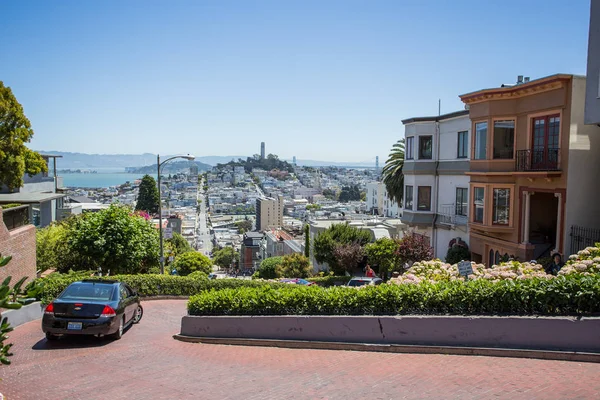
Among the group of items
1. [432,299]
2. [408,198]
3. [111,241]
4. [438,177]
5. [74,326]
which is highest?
[438,177]

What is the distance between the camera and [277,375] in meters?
8.31

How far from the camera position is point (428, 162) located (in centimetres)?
2862

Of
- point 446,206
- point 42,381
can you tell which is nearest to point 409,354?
point 42,381

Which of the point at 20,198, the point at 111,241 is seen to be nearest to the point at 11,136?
the point at 20,198

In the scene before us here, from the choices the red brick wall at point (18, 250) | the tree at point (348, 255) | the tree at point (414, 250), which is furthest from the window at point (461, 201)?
the red brick wall at point (18, 250)

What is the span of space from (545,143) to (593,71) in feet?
11.3

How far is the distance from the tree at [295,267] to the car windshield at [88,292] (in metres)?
27.5

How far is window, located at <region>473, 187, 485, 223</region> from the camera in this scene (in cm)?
2268

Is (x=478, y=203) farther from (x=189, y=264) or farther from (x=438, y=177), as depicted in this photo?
(x=189, y=264)

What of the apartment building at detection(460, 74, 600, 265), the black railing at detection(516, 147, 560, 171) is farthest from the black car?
the black railing at detection(516, 147, 560, 171)

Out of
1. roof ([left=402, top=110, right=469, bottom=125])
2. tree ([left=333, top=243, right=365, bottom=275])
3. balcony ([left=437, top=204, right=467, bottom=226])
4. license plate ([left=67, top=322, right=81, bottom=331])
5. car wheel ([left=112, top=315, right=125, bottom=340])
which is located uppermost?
roof ([left=402, top=110, right=469, bottom=125])

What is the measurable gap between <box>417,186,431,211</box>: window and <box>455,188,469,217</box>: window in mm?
2166

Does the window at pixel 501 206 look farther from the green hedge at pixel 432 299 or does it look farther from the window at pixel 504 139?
the green hedge at pixel 432 299

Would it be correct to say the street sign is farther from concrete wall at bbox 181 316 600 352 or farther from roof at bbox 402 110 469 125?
roof at bbox 402 110 469 125
